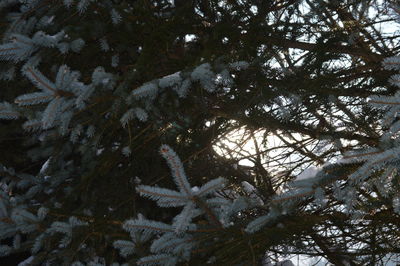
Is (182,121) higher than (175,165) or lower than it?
higher

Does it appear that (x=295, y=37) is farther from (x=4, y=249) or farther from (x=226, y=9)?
(x=4, y=249)

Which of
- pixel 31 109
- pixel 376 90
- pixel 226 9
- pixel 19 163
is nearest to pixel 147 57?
pixel 31 109

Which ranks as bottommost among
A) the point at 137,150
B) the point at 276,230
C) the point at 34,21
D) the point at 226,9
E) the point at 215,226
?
the point at 276,230

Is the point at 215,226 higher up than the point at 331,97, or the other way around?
the point at 331,97

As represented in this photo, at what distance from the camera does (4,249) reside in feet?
12.5

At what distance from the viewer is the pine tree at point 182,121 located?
8.29 ft

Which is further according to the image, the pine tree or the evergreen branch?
the pine tree

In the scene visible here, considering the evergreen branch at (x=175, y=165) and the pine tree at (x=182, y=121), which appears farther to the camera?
the pine tree at (x=182, y=121)

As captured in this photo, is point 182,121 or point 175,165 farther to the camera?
point 182,121

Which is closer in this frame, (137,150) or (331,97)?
(331,97)

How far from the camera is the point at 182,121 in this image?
138 inches

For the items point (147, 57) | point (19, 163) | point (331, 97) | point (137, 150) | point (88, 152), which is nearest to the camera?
point (147, 57)

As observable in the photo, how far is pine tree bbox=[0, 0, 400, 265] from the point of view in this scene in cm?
253

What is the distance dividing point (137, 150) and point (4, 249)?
58.2 inches
